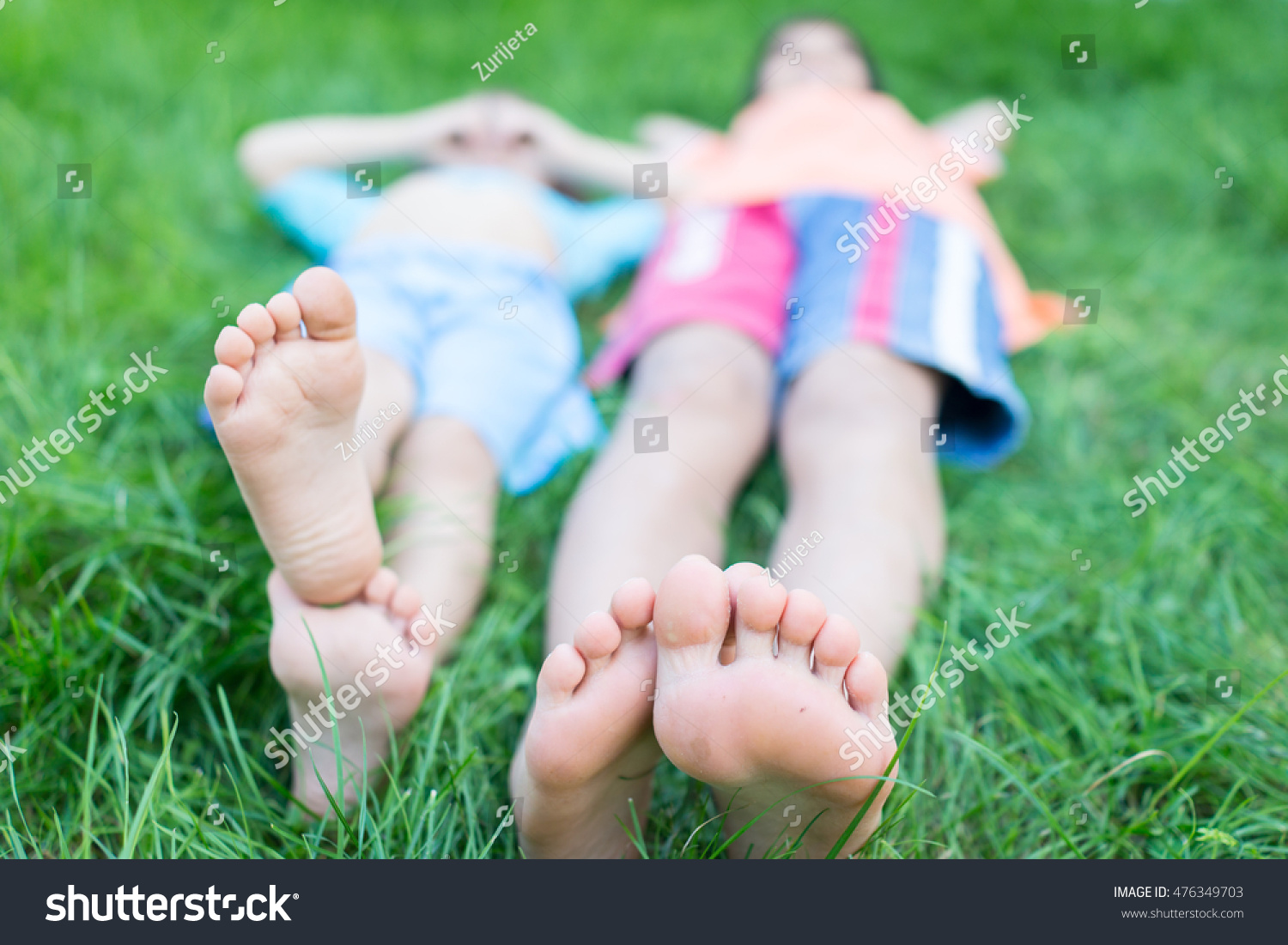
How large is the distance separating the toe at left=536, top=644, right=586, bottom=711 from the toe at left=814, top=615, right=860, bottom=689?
213mm

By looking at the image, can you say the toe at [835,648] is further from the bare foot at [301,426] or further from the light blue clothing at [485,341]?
the light blue clothing at [485,341]

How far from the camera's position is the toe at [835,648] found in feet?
2.48

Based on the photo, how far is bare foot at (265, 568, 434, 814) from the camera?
34.6 inches

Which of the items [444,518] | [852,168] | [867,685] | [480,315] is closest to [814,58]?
[852,168]

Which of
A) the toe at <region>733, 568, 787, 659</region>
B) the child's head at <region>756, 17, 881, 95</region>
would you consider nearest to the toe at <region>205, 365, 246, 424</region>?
the toe at <region>733, 568, 787, 659</region>

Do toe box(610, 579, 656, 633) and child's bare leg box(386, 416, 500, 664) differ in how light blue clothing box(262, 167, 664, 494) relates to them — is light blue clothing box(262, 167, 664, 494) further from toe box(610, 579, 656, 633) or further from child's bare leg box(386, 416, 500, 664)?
toe box(610, 579, 656, 633)

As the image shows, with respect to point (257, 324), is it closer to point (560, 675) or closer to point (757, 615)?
point (560, 675)

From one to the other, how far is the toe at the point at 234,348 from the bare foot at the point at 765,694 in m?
0.45

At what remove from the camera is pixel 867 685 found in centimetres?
76

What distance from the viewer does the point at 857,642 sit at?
2.50ft

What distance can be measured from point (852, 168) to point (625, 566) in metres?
0.99

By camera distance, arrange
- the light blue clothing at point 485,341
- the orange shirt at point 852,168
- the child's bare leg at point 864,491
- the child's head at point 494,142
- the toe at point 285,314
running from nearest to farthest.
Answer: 1. the toe at point 285,314
2. the child's bare leg at point 864,491
3. the light blue clothing at point 485,341
4. the orange shirt at point 852,168
5. the child's head at point 494,142

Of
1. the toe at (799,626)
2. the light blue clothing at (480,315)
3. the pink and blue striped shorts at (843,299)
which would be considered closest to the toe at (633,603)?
the toe at (799,626)
